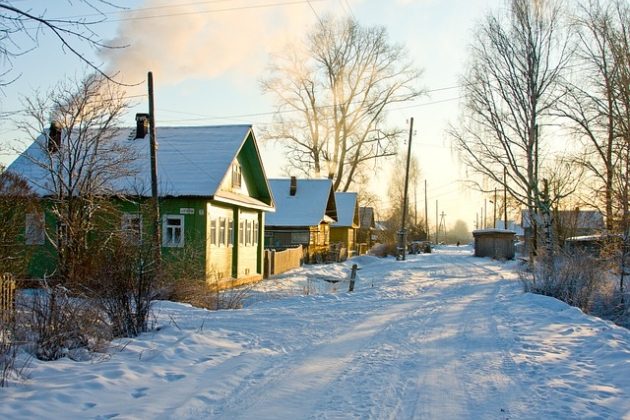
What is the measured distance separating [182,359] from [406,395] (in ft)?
10.4

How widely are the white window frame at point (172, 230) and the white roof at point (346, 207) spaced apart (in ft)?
105

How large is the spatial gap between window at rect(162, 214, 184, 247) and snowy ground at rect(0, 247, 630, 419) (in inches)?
323

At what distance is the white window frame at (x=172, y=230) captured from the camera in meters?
21.4

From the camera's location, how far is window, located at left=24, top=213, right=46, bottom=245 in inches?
789

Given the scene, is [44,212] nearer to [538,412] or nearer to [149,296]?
[149,296]

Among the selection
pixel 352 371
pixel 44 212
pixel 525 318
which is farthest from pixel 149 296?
pixel 44 212

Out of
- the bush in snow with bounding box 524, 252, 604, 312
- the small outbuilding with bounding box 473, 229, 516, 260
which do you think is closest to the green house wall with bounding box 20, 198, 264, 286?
the bush in snow with bounding box 524, 252, 604, 312

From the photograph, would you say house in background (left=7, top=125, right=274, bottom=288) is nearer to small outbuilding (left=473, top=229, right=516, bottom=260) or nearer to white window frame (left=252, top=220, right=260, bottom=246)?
white window frame (left=252, top=220, right=260, bottom=246)

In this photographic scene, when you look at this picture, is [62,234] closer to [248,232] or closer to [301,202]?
[248,232]

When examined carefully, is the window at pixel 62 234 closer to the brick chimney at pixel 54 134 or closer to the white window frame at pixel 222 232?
the brick chimney at pixel 54 134

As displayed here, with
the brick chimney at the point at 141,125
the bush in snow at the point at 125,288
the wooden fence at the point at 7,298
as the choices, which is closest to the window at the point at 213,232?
the brick chimney at the point at 141,125

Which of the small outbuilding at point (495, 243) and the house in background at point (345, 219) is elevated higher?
the house in background at point (345, 219)

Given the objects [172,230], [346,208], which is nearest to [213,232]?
[172,230]

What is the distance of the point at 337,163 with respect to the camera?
1884 inches
